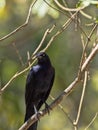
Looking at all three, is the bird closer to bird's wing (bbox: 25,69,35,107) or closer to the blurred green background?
bird's wing (bbox: 25,69,35,107)

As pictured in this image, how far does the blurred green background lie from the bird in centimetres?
96

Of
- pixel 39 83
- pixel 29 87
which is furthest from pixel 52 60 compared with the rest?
pixel 29 87

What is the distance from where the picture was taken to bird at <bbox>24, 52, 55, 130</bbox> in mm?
5645

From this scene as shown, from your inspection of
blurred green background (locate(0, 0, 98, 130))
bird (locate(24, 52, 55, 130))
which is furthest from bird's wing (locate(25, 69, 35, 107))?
blurred green background (locate(0, 0, 98, 130))

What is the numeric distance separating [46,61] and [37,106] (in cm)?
47

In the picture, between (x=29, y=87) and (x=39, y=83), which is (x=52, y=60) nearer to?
(x=39, y=83)

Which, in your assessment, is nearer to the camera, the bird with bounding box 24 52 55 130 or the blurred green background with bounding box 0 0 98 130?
the bird with bounding box 24 52 55 130

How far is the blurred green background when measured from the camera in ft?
23.2

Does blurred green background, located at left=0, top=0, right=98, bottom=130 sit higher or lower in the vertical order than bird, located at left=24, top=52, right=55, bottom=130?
lower

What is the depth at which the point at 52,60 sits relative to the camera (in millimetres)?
8023

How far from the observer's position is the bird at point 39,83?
18.5ft

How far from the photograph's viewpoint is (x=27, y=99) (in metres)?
5.59

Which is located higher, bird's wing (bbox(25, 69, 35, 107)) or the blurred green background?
bird's wing (bbox(25, 69, 35, 107))

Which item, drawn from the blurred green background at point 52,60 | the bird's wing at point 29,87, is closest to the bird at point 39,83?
the bird's wing at point 29,87
